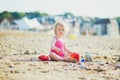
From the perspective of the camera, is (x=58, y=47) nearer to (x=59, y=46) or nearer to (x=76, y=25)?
(x=59, y=46)

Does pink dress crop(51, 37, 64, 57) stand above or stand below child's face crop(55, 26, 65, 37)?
Result: below

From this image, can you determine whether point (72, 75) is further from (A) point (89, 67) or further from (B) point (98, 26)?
(B) point (98, 26)

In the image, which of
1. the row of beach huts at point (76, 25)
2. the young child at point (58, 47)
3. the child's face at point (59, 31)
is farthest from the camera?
the row of beach huts at point (76, 25)

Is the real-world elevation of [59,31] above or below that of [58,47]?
above

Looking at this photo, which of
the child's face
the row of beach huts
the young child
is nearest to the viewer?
the young child

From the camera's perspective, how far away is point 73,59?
17.1 feet

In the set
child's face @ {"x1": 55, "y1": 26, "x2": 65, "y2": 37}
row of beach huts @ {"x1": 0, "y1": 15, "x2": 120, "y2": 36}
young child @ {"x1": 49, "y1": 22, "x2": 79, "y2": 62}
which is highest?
child's face @ {"x1": 55, "y1": 26, "x2": 65, "y2": 37}

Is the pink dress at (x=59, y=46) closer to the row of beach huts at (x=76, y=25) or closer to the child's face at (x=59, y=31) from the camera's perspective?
the child's face at (x=59, y=31)

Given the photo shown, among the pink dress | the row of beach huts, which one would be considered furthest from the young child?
the row of beach huts

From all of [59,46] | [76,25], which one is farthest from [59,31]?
[76,25]

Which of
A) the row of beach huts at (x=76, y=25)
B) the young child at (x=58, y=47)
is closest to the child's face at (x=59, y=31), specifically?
the young child at (x=58, y=47)

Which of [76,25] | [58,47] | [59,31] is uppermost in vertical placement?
[59,31]

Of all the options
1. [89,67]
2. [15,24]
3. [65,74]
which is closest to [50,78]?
[65,74]

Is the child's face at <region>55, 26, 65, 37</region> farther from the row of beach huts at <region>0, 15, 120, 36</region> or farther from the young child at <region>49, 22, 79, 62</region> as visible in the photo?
the row of beach huts at <region>0, 15, 120, 36</region>
